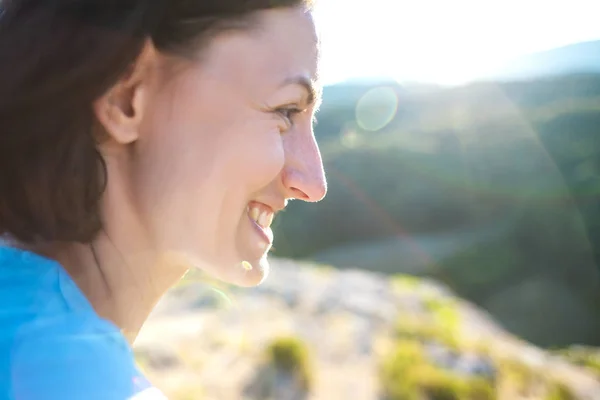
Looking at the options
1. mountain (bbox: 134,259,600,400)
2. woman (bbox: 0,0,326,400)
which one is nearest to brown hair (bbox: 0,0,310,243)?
woman (bbox: 0,0,326,400)

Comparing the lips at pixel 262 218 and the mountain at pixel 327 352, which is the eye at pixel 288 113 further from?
the mountain at pixel 327 352

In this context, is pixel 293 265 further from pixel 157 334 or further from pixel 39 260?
pixel 39 260

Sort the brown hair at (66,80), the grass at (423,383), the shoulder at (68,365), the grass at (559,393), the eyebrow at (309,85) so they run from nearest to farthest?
the shoulder at (68,365) < the brown hair at (66,80) < the eyebrow at (309,85) < the grass at (423,383) < the grass at (559,393)

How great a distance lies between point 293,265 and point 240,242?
16.9ft

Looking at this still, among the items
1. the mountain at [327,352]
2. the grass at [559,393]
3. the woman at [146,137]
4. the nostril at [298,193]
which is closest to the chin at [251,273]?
the woman at [146,137]

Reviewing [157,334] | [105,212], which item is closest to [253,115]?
[105,212]

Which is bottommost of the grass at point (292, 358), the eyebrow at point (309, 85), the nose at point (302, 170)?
the grass at point (292, 358)

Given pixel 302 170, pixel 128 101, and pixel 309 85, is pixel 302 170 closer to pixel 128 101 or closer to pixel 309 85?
Answer: pixel 309 85

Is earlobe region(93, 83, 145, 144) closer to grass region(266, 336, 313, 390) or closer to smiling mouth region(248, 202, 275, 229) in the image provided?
smiling mouth region(248, 202, 275, 229)

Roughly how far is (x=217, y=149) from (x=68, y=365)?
1.27ft

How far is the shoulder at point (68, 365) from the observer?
0.60m

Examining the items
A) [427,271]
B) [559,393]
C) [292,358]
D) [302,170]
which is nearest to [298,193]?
[302,170]

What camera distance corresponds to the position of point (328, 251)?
1244 cm

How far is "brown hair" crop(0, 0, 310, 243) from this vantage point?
82cm
